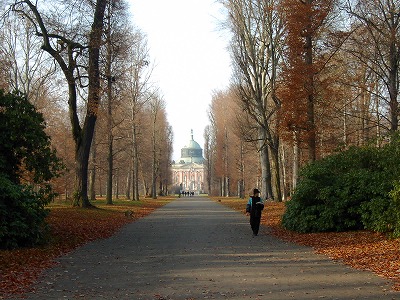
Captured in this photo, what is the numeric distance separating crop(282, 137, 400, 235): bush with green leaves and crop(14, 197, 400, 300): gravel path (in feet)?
7.69

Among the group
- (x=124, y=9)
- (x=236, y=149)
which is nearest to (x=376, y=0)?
(x=124, y=9)

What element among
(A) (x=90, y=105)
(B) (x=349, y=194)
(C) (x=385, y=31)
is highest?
(C) (x=385, y=31)

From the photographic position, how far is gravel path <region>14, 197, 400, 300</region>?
7562mm

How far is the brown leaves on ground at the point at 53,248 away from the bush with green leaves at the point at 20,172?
1.42ft

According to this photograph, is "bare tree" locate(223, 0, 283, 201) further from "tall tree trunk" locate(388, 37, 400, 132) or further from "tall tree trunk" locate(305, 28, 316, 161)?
"tall tree trunk" locate(388, 37, 400, 132)

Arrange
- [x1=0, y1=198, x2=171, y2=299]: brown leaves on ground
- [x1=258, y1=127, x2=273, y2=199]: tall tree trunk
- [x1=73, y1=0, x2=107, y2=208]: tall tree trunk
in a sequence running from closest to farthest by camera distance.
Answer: [x1=0, y1=198, x2=171, y2=299]: brown leaves on ground, [x1=73, y1=0, x2=107, y2=208]: tall tree trunk, [x1=258, y1=127, x2=273, y2=199]: tall tree trunk

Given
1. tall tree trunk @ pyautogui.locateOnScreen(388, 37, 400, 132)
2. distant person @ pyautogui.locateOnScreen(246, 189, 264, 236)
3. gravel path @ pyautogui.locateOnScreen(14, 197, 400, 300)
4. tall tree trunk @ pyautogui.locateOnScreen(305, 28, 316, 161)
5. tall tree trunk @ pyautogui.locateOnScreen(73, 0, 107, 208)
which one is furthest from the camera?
tall tree trunk @ pyautogui.locateOnScreen(73, 0, 107, 208)

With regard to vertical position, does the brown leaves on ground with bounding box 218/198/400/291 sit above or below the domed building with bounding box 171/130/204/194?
below

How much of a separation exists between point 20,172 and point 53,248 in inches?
115

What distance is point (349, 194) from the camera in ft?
50.5

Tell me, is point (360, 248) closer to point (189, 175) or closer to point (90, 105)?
point (90, 105)

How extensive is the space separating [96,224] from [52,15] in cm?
1023

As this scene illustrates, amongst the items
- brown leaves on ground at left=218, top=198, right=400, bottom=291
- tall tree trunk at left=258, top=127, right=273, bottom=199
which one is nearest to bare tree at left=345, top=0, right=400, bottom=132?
brown leaves on ground at left=218, top=198, right=400, bottom=291

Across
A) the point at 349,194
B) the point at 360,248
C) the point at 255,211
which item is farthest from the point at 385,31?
the point at 360,248
